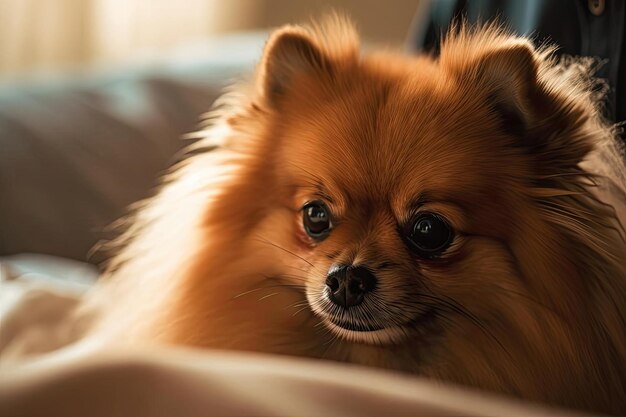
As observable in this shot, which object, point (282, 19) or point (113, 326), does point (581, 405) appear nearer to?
point (113, 326)

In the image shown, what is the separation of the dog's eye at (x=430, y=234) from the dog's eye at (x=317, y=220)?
0.49ft

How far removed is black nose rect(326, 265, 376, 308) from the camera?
1.10 m

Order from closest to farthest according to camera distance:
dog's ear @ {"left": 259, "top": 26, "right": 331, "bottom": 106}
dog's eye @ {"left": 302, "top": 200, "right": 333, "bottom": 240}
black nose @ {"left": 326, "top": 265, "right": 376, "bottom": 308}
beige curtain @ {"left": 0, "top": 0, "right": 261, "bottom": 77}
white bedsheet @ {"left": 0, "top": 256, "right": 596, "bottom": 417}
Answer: white bedsheet @ {"left": 0, "top": 256, "right": 596, "bottom": 417} → black nose @ {"left": 326, "top": 265, "right": 376, "bottom": 308} → dog's eye @ {"left": 302, "top": 200, "right": 333, "bottom": 240} → dog's ear @ {"left": 259, "top": 26, "right": 331, "bottom": 106} → beige curtain @ {"left": 0, "top": 0, "right": 261, "bottom": 77}

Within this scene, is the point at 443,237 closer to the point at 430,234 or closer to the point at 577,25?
the point at 430,234

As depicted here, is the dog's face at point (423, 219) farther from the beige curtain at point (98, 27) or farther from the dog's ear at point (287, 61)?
the beige curtain at point (98, 27)

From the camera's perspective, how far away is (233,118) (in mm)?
1475

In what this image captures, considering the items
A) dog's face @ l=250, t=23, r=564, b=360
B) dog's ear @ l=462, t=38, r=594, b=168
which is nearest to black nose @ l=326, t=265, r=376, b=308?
dog's face @ l=250, t=23, r=564, b=360

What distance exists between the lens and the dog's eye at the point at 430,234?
116 centimetres

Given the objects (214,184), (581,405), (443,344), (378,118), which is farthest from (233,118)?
(581,405)

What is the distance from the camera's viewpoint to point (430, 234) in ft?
3.81

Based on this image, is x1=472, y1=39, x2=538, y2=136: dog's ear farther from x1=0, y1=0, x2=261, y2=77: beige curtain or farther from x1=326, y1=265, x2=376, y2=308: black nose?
x1=0, y1=0, x2=261, y2=77: beige curtain

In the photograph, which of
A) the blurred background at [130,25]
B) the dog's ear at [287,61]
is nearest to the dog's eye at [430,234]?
the dog's ear at [287,61]

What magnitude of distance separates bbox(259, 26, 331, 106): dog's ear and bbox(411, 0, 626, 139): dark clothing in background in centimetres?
35

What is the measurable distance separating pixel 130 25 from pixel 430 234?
2.75m
